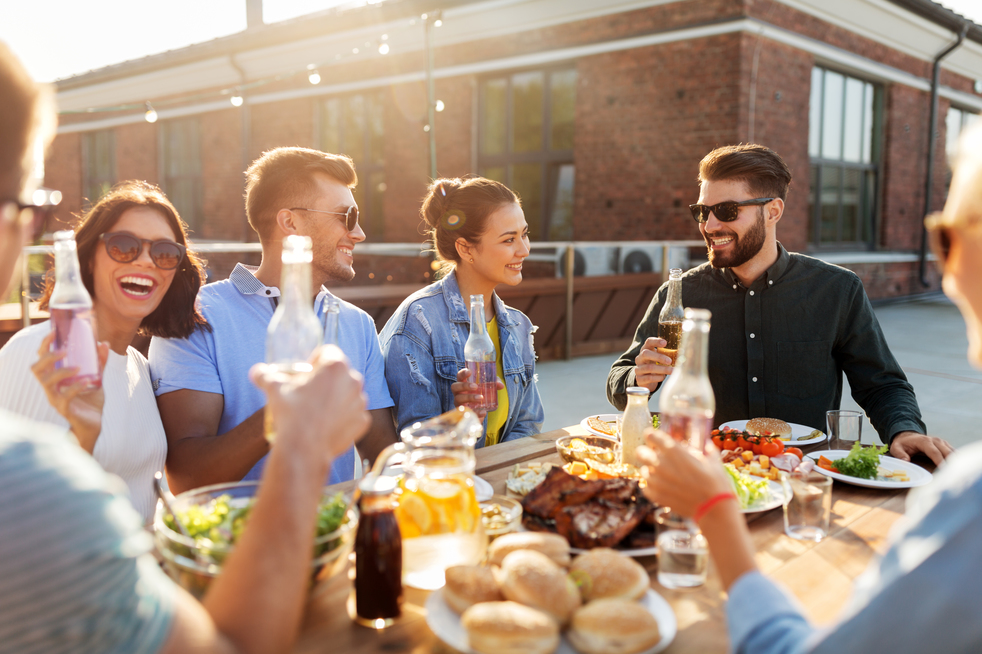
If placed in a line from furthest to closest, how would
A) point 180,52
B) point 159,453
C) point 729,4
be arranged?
point 180,52 < point 729,4 < point 159,453

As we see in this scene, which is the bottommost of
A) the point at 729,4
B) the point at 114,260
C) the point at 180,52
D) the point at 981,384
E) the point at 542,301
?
the point at 981,384

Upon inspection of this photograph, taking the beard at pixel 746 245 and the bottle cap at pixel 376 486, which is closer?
the bottle cap at pixel 376 486

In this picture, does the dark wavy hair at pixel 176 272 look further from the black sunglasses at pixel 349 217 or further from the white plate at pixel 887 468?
the white plate at pixel 887 468

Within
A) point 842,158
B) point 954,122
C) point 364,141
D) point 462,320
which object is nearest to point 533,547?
point 462,320

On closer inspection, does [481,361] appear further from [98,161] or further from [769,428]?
[98,161]

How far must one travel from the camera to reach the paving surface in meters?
5.46

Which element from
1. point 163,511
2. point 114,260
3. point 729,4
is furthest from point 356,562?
point 729,4

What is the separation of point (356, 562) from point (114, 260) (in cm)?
134

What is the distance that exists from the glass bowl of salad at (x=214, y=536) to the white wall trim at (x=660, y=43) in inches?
376

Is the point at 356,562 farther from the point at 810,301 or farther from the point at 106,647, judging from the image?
the point at 810,301

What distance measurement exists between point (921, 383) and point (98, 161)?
756 inches

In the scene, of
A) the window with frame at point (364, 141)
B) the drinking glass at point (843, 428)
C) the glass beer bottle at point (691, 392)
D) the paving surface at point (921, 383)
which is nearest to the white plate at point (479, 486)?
the glass beer bottle at point (691, 392)

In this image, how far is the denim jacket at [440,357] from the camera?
269 centimetres

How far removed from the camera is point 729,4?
9.21 meters
